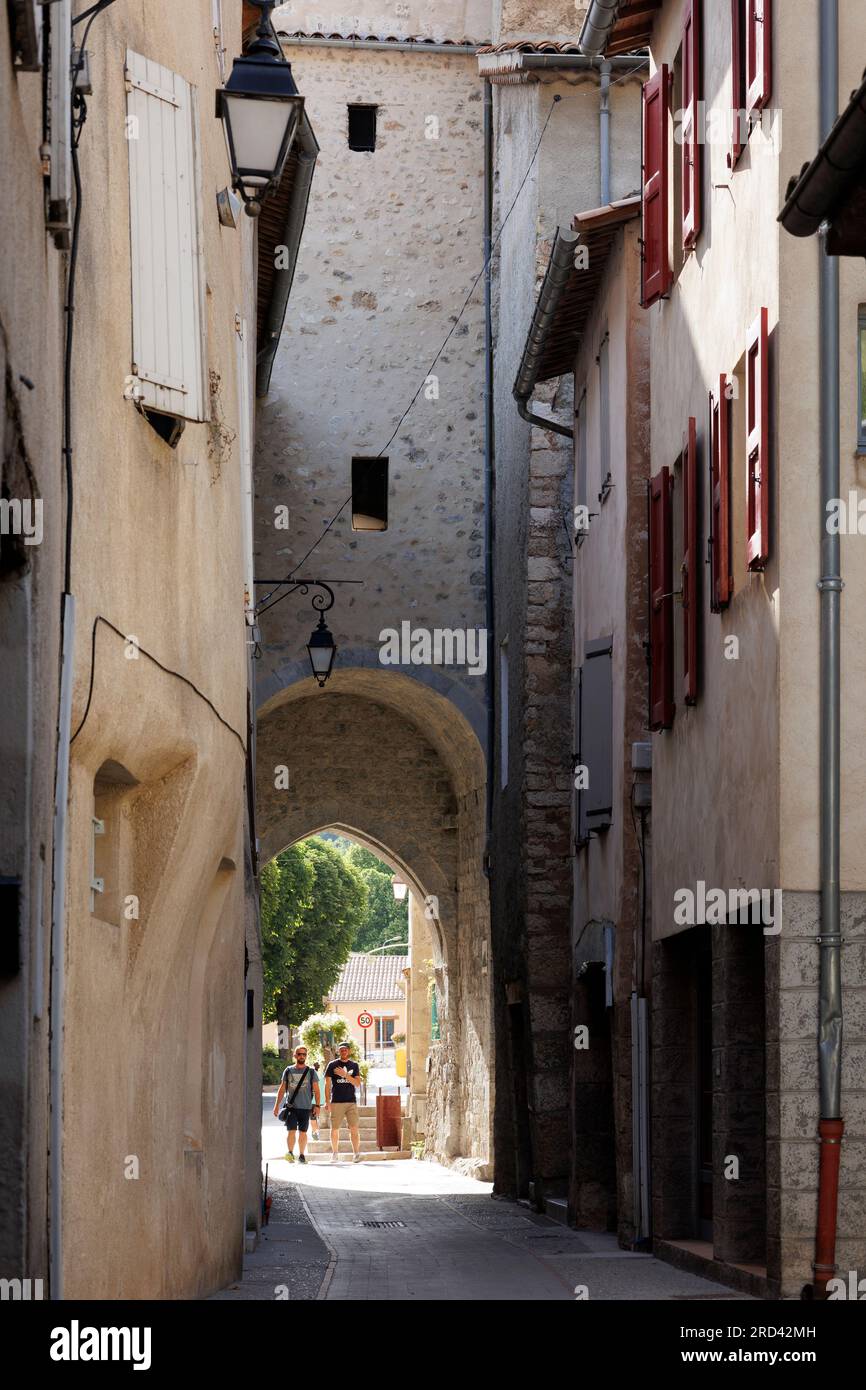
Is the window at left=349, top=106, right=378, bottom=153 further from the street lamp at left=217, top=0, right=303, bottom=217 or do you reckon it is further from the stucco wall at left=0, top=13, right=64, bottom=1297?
the stucco wall at left=0, top=13, right=64, bottom=1297

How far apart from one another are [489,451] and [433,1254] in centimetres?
1051

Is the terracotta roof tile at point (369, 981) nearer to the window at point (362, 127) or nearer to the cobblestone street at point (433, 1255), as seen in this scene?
the window at point (362, 127)

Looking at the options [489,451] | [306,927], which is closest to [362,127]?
[489,451]

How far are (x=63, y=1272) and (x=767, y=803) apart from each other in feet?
14.4

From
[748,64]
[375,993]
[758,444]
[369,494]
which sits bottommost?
[375,993]

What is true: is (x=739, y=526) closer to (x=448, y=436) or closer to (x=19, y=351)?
(x=19, y=351)

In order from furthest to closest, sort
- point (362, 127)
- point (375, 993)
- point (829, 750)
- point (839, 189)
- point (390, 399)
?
point (375, 993), point (362, 127), point (390, 399), point (829, 750), point (839, 189)

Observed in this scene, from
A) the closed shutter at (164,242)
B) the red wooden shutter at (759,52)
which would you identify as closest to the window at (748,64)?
the red wooden shutter at (759,52)

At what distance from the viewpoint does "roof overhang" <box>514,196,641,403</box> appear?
14.3 meters

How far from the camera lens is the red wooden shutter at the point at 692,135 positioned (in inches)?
455

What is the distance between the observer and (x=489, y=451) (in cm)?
2142

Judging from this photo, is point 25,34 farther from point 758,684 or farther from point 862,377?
point 758,684

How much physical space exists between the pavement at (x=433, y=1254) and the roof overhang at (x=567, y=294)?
22.8 feet

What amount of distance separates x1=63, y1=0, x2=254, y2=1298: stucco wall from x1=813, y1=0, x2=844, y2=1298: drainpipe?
9.36ft
